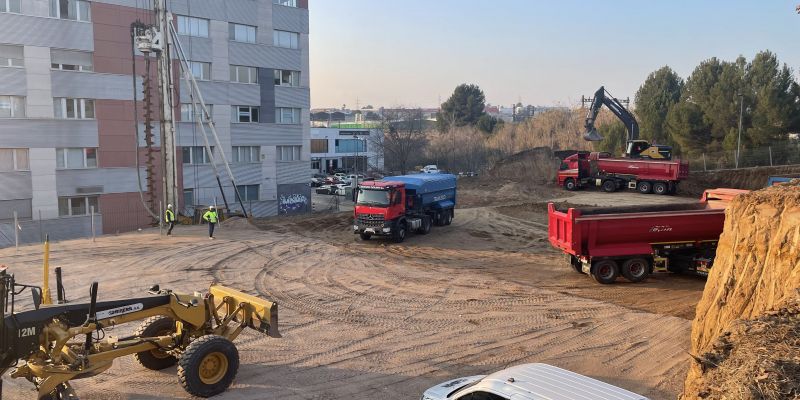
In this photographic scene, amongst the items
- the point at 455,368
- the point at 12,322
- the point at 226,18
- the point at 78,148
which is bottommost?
the point at 455,368

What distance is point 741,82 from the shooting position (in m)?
47.8

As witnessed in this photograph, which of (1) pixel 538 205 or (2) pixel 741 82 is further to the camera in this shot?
(2) pixel 741 82

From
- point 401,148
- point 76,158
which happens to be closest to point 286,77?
point 76,158

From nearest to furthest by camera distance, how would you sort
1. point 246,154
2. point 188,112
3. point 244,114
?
point 188,112
point 244,114
point 246,154

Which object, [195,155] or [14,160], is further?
[195,155]

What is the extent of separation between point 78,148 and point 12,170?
3359mm

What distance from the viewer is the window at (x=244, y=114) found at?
3978 centimetres

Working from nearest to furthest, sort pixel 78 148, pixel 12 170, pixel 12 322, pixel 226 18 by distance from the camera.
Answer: pixel 12 322 < pixel 12 170 < pixel 78 148 < pixel 226 18

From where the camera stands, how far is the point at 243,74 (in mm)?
40062

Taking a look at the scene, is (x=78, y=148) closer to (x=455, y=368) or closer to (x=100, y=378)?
(x=100, y=378)

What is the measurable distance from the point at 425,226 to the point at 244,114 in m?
19.0

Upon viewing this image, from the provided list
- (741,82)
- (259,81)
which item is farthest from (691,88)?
(259,81)

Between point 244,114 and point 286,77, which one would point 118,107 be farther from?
point 286,77

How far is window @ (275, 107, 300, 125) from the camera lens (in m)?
42.5
